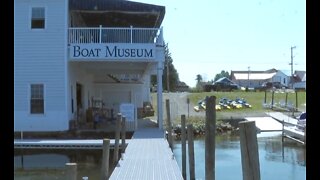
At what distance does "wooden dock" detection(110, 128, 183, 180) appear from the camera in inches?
477

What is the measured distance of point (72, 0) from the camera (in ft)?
79.3

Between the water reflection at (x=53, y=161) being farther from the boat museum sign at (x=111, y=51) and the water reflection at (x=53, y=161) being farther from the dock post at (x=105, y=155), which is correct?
the boat museum sign at (x=111, y=51)

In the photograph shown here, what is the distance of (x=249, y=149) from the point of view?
407cm

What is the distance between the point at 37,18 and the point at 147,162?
40.5ft

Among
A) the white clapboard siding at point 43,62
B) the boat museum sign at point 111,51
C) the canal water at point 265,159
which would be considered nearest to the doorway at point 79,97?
the white clapboard siding at point 43,62

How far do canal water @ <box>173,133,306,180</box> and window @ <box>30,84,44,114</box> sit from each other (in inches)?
283

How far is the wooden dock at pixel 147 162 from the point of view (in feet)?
39.8

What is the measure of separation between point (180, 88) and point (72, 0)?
7927 centimetres

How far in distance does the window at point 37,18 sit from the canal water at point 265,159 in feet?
30.8

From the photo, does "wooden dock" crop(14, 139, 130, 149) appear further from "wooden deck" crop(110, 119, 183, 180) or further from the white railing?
the white railing

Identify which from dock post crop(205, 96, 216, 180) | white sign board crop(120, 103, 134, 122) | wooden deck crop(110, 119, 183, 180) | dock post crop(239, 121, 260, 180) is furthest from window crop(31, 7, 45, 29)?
dock post crop(239, 121, 260, 180)

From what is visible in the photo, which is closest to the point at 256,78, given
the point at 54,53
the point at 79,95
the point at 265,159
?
the point at 79,95

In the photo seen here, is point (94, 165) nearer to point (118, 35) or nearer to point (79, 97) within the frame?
point (118, 35)
